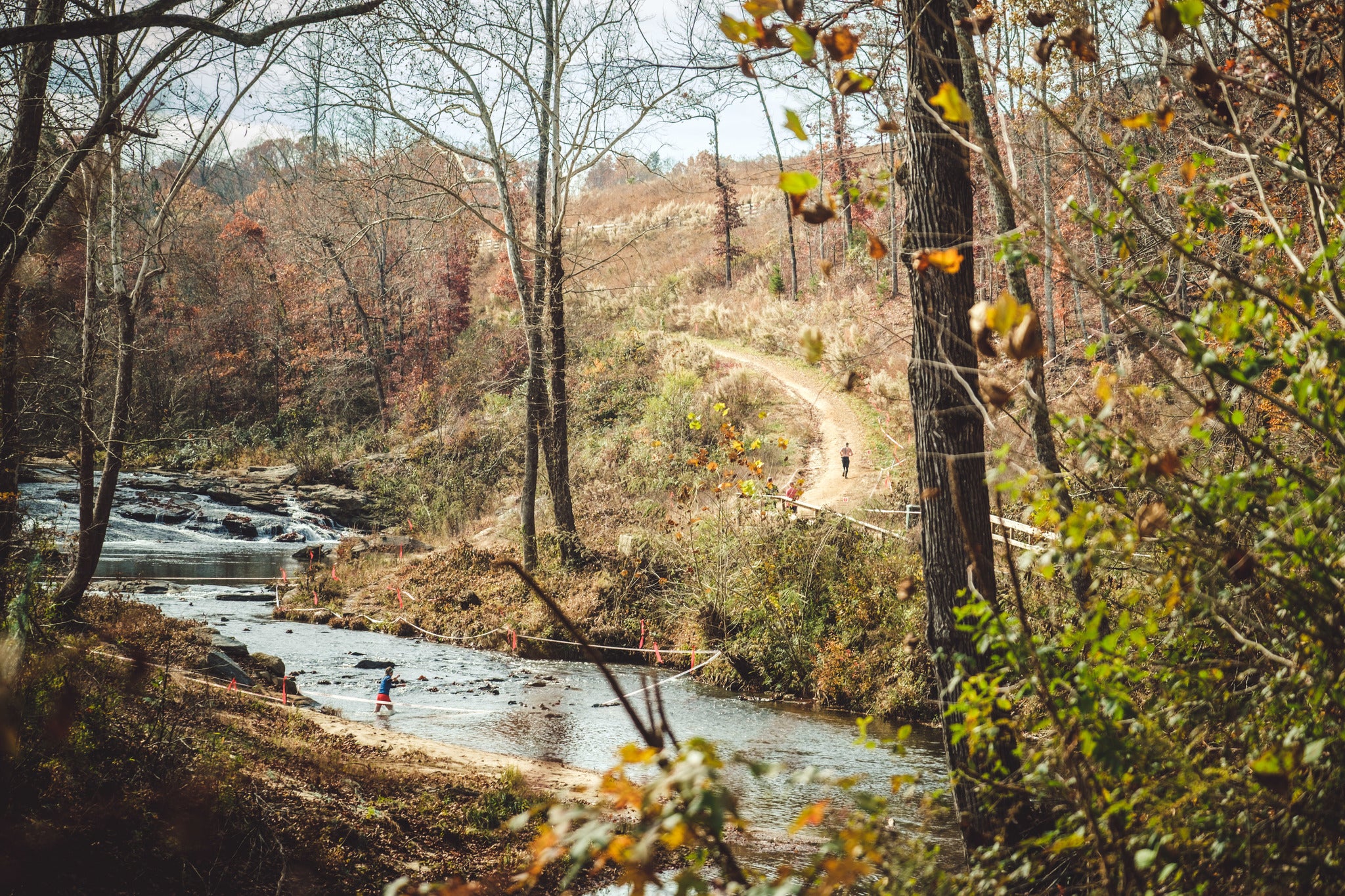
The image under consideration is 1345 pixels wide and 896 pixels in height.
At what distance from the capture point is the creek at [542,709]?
27.2ft

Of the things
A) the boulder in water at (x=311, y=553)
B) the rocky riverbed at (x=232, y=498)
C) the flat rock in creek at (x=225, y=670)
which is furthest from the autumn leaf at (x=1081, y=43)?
the rocky riverbed at (x=232, y=498)

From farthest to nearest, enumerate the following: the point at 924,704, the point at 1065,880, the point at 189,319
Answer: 1. the point at 189,319
2. the point at 924,704
3. the point at 1065,880

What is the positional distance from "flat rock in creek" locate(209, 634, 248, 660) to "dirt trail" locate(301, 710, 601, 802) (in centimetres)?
223

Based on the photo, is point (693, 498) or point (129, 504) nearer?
point (693, 498)

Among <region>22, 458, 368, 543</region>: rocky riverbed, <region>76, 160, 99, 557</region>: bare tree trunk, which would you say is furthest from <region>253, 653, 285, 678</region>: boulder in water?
<region>22, 458, 368, 543</region>: rocky riverbed

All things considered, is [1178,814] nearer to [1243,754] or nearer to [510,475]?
[1243,754]

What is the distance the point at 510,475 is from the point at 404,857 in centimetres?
1894

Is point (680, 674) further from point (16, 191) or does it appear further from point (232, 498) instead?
point (232, 498)

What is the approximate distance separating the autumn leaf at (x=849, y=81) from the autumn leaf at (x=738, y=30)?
1.38 feet

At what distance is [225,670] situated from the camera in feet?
33.0

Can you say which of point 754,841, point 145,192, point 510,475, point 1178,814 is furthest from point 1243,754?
point 510,475

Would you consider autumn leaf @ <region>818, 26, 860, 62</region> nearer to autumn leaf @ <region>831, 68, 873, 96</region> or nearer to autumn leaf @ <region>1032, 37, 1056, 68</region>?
autumn leaf @ <region>831, 68, 873, 96</region>

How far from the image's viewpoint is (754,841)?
6805 mm

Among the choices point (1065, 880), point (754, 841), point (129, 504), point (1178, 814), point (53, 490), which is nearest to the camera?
point (1178, 814)
